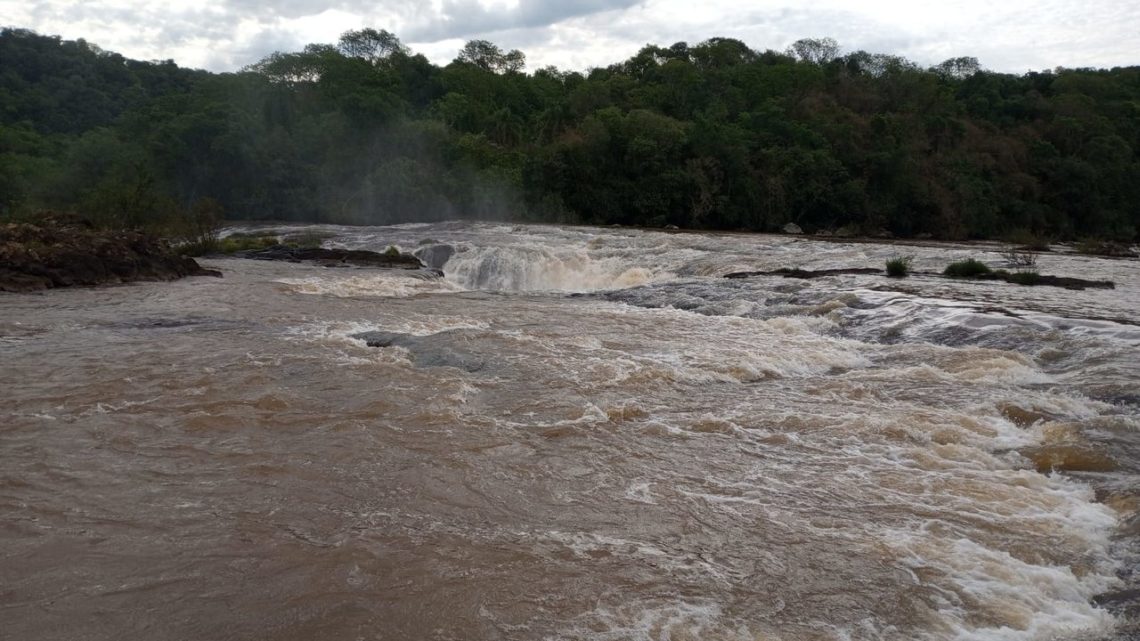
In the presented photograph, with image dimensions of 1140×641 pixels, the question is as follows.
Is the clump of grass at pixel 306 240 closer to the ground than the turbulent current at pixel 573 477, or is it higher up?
higher up

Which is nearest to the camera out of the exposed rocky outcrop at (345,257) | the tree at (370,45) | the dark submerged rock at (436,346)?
the dark submerged rock at (436,346)

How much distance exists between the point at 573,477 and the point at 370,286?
1268cm

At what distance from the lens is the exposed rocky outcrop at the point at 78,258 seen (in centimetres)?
1608

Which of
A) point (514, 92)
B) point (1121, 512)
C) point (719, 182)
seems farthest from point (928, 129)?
point (1121, 512)

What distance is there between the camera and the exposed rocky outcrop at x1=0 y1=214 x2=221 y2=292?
1608 centimetres

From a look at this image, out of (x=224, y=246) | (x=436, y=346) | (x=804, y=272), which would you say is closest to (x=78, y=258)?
(x=224, y=246)

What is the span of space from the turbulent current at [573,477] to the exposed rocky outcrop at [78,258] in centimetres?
425

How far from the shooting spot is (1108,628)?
13.9 ft

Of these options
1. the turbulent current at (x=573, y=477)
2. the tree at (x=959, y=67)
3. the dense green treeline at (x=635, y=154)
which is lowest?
the turbulent current at (x=573, y=477)

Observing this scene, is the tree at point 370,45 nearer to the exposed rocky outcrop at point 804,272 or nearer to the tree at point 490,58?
the tree at point 490,58

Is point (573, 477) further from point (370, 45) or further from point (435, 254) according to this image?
point (370, 45)

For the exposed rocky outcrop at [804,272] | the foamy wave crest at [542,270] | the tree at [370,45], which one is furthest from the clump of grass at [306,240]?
the tree at [370,45]

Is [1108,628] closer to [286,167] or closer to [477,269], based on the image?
[477,269]

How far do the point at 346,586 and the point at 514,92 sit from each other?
180ft
